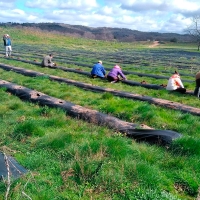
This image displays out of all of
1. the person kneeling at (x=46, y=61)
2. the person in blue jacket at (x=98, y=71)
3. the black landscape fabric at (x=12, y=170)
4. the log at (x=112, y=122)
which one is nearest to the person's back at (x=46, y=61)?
the person kneeling at (x=46, y=61)

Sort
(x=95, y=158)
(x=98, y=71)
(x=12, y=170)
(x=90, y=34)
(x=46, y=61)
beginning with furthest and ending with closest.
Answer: (x=90, y=34) → (x=46, y=61) → (x=98, y=71) → (x=95, y=158) → (x=12, y=170)

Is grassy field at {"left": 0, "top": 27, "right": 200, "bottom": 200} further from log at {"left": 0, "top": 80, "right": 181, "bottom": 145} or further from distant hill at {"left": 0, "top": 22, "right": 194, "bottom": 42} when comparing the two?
distant hill at {"left": 0, "top": 22, "right": 194, "bottom": 42}

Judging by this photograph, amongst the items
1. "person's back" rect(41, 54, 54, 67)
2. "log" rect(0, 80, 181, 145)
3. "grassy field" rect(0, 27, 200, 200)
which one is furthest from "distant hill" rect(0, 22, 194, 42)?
"grassy field" rect(0, 27, 200, 200)

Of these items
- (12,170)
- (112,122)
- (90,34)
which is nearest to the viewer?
(12,170)

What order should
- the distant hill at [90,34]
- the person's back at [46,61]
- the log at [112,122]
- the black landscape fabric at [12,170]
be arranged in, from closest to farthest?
the black landscape fabric at [12,170] < the log at [112,122] < the person's back at [46,61] < the distant hill at [90,34]

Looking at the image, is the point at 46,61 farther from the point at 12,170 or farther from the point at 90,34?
the point at 90,34

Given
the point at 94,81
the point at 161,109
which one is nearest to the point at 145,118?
the point at 161,109

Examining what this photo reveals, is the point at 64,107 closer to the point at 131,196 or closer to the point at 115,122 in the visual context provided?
the point at 115,122

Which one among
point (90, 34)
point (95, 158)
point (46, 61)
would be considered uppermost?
point (90, 34)

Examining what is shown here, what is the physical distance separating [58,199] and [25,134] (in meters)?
2.80

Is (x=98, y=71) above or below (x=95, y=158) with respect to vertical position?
above

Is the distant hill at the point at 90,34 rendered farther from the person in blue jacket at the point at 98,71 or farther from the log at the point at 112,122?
the log at the point at 112,122

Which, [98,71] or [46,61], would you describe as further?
[46,61]

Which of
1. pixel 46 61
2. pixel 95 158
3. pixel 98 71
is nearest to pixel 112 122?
pixel 95 158
